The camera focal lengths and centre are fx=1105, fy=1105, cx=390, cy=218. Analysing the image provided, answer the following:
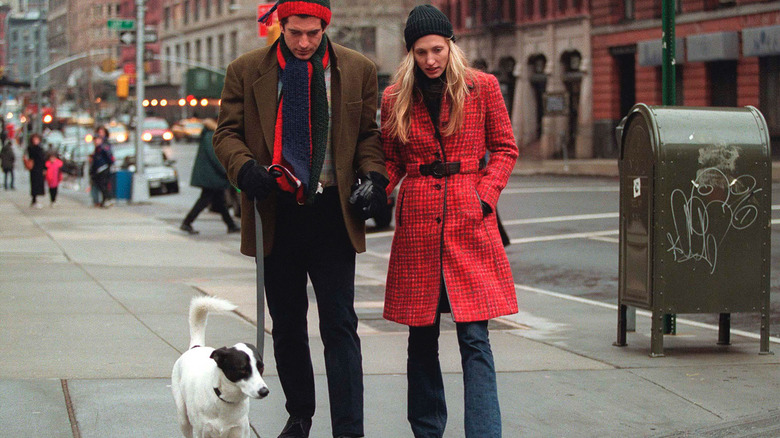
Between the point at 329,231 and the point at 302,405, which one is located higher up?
the point at 329,231

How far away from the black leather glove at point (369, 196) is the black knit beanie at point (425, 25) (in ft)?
2.14

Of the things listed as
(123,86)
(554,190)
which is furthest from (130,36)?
(554,190)

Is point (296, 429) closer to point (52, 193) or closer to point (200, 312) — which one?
point (200, 312)

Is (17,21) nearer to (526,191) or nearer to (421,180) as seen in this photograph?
(526,191)

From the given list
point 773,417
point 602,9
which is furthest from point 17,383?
point 602,9

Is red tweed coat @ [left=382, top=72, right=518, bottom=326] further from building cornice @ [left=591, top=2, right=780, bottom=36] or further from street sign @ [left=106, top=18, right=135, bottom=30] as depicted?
building cornice @ [left=591, top=2, right=780, bottom=36]

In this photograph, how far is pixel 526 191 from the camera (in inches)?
1129

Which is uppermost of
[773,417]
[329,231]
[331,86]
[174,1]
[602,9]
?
[174,1]

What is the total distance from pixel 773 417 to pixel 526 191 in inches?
906

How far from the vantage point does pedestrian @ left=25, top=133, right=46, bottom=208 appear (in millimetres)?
25656

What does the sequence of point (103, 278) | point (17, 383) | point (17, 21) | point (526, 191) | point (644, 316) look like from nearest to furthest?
1. point (17, 383)
2. point (644, 316)
3. point (103, 278)
4. point (526, 191)
5. point (17, 21)

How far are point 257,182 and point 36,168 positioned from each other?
2294 centimetres

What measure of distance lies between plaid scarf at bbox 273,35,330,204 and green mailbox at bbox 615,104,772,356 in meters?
3.35

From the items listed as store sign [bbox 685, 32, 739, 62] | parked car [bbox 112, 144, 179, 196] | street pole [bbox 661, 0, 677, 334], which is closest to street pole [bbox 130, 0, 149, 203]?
parked car [bbox 112, 144, 179, 196]
